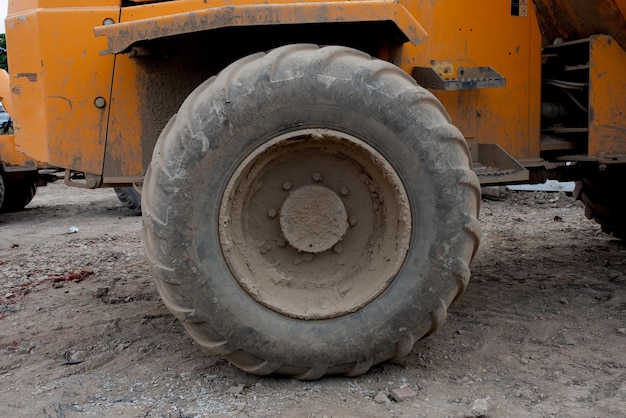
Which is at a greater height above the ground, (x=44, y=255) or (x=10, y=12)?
(x=10, y=12)

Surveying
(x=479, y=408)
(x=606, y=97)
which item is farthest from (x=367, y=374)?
(x=606, y=97)

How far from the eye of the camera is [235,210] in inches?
120

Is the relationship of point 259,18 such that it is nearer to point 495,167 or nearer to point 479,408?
point 495,167

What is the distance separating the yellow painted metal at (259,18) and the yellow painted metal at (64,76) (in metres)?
0.47

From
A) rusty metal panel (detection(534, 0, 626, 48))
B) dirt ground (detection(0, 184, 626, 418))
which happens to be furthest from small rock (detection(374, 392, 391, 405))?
rusty metal panel (detection(534, 0, 626, 48))

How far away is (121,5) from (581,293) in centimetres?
343

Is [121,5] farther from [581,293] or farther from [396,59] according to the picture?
[581,293]

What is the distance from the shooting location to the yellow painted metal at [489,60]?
147 inches

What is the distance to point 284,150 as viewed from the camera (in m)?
3.04

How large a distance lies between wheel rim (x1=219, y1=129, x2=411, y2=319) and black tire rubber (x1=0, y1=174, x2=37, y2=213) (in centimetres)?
838

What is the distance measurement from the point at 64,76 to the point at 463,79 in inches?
83.7

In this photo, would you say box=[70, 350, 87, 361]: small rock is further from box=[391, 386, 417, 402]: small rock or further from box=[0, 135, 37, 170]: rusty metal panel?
box=[0, 135, 37, 170]: rusty metal panel

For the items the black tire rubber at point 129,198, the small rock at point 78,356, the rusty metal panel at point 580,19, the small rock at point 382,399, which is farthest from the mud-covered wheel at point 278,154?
the black tire rubber at point 129,198

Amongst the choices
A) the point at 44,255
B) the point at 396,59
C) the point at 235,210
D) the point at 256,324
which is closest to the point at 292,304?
the point at 256,324
